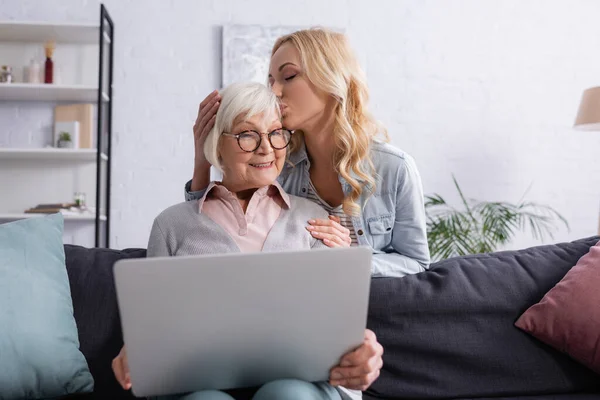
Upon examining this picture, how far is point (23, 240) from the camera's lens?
1.63m

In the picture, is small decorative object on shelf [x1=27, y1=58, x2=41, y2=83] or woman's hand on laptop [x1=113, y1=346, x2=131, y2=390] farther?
small decorative object on shelf [x1=27, y1=58, x2=41, y2=83]

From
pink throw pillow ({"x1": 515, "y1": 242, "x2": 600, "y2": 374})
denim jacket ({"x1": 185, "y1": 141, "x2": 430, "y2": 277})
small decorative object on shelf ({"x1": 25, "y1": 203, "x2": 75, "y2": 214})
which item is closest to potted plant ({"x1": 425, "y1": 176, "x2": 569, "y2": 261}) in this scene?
denim jacket ({"x1": 185, "y1": 141, "x2": 430, "y2": 277})

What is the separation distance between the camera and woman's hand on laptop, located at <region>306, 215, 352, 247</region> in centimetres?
161

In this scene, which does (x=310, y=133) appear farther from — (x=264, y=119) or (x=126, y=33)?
(x=126, y=33)

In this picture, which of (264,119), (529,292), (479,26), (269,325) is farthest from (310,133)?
(479,26)

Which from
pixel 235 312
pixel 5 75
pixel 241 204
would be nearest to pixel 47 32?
pixel 5 75

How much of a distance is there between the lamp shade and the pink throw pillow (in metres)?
1.96

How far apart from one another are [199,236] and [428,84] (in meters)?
Answer: 2.87

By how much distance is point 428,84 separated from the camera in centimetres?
412

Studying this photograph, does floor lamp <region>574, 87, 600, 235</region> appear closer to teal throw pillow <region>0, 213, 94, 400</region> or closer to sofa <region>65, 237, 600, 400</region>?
sofa <region>65, 237, 600, 400</region>

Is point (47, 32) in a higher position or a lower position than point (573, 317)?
higher

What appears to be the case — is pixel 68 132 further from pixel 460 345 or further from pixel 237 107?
pixel 460 345

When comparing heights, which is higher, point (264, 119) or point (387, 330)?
point (264, 119)

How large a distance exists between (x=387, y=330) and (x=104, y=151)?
2651 millimetres
